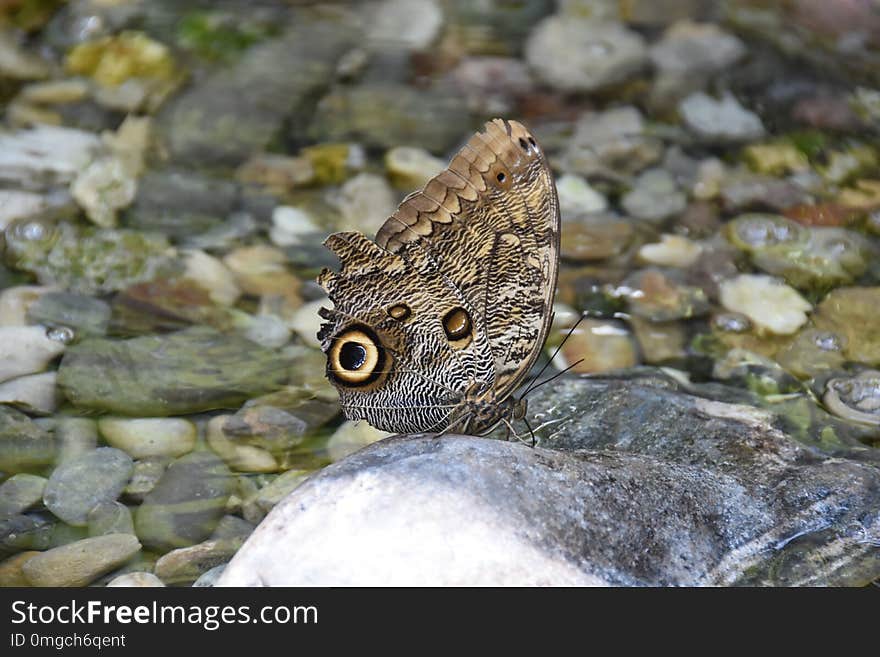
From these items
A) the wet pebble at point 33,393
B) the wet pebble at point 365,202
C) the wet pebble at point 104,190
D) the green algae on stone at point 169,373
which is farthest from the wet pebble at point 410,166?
the wet pebble at point 33,393

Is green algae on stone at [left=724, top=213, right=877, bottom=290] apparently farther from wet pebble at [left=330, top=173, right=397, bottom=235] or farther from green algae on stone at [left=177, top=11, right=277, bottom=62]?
green algae on stone at [left=177, top=11, right=277, bottom=62]

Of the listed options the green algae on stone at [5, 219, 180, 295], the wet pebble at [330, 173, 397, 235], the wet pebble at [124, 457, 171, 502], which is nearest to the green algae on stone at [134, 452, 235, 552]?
the wet pebble at [124, 457, 171, 502]

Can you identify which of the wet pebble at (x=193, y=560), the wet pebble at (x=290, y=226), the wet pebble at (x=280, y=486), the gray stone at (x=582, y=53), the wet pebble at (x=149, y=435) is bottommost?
the wet pebble at (x=280, y=486)

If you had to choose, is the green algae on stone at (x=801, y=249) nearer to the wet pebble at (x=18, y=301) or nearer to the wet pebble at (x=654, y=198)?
the wet pebble at (x=654, y=198)

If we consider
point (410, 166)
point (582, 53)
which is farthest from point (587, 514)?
point (582, 53)

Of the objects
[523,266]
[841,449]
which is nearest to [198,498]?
[523,266]

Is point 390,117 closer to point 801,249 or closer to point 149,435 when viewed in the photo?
point 801,249
